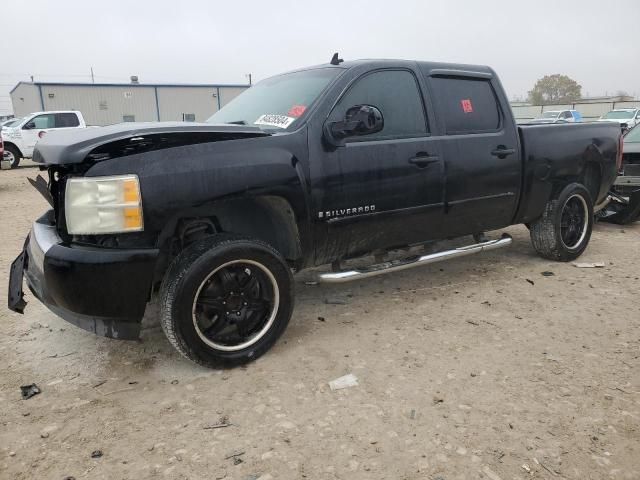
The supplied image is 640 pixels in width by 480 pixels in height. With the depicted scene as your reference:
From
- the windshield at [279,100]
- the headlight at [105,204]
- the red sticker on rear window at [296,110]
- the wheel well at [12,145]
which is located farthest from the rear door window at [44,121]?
the headlight at [105,204]

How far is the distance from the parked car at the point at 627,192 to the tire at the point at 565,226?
193cm


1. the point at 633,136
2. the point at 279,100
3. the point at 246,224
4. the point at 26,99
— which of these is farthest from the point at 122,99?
the point at 246,224

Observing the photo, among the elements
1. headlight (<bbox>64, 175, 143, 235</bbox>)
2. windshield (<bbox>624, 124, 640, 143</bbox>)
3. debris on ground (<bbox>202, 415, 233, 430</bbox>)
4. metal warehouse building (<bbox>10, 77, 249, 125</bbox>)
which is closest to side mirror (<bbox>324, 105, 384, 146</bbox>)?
headlight (<bbox>64, 175, 143, 235</bbox>)

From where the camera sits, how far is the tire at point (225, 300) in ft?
8.96

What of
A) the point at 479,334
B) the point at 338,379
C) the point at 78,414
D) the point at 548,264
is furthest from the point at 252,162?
the point at 548,264

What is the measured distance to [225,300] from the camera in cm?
295

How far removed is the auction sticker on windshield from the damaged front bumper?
125 centimetres

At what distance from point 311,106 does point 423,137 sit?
944 millimetres

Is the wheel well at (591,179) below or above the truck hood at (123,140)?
below

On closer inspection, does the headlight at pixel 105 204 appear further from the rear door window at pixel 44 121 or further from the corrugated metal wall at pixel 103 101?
the corrugated metal wall at pixel 103 101

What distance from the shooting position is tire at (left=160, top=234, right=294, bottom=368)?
2732 mm

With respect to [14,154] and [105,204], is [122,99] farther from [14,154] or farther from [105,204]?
[105,204]

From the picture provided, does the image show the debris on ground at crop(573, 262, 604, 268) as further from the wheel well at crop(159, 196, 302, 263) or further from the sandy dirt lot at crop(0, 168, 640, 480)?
the wheel well at crop(159, 196, 302, 263)

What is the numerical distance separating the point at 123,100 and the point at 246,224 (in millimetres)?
34230
